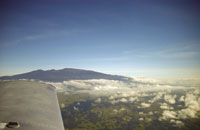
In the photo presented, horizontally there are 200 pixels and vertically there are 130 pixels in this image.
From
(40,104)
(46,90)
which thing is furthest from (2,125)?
(46,90)

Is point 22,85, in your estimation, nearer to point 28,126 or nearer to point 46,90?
point 46,90

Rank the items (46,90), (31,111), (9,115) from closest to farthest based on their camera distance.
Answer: (9,115) → (31,111) → (46,90)

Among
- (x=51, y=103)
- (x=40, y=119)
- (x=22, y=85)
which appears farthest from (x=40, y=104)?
(x=22, y=85)

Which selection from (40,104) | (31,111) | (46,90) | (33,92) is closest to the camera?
(31,111)

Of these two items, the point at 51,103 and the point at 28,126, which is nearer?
the point at 28,126

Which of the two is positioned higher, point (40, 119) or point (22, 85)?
point (22, 85)

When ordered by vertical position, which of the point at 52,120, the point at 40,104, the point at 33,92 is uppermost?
the point at 33,92
